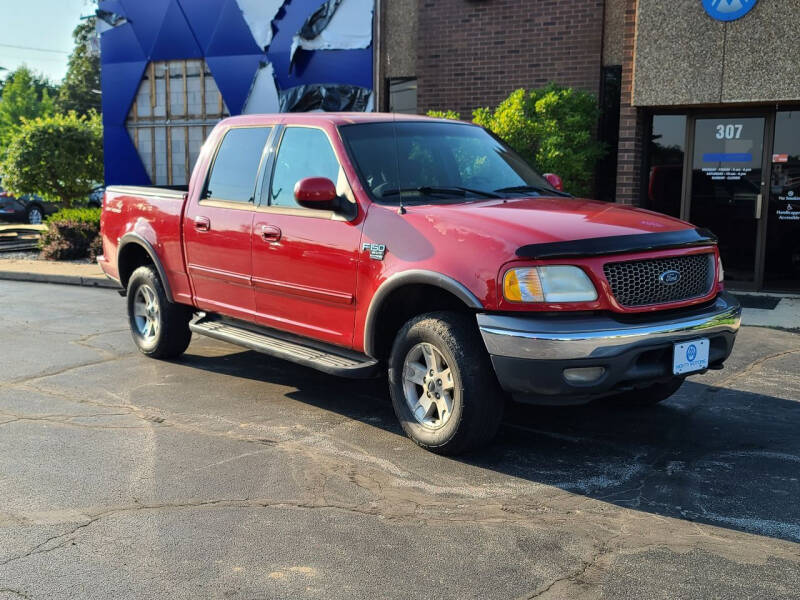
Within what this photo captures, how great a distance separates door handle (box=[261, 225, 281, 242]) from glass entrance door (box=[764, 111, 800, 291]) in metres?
8.27

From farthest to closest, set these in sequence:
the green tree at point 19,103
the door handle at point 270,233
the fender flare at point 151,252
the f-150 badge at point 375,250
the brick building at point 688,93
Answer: the green tree at point 19,103, the brick building at point 688,93, the fender flare at point 151,252, the door handle at point 270,233, the f-150 badge at point 375,250

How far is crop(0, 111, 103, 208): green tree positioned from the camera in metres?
18.2

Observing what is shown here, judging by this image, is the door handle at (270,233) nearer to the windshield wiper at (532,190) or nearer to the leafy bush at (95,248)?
the windshield wiper at (532,190)

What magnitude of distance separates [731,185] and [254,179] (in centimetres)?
799

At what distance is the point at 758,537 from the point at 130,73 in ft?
63.5

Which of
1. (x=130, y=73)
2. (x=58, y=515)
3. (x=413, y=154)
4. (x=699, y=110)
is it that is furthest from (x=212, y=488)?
(x=130, y=73)

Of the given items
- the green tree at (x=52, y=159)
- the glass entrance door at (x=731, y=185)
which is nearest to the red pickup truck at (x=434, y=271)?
the glass entrance door at (x=731, y=185)

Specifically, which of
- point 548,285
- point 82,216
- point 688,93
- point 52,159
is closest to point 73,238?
point 82,216

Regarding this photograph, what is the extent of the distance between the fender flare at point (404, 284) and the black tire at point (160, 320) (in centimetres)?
264

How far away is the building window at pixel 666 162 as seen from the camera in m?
12.2

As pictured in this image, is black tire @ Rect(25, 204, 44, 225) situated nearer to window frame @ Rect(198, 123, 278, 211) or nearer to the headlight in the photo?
window frame @ Rect(198, 123, 278, 211)

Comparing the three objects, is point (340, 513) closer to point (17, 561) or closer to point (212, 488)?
point (212, 488)

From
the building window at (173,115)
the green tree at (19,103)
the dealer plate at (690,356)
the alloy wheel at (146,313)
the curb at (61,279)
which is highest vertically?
the green tree at (19,103)

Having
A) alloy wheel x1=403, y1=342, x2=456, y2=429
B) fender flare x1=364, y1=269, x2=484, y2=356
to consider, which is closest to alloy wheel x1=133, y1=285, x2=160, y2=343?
fender flare x1=364, y1=269, x2=484, y2=356
